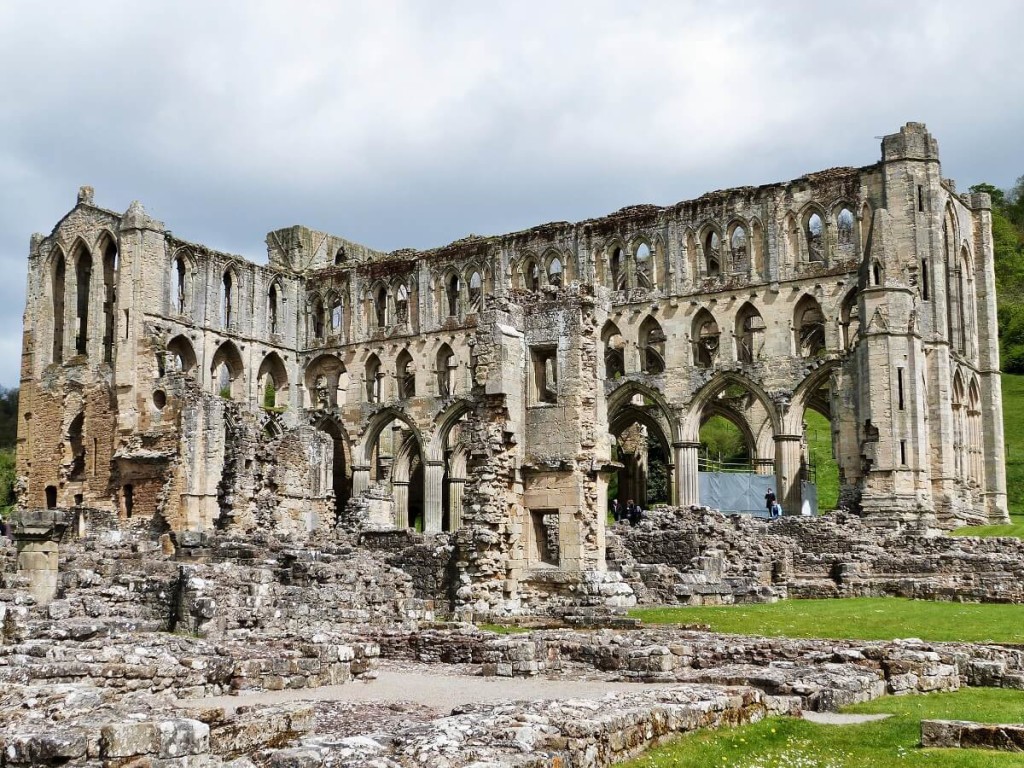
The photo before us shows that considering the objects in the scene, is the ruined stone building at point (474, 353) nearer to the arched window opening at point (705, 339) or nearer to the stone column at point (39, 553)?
the arched window opening at point (705, 339)

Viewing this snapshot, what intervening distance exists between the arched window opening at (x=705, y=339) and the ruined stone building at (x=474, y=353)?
7.5 inches

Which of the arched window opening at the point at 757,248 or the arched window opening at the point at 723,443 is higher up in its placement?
the arched window opening at the point at 757,248

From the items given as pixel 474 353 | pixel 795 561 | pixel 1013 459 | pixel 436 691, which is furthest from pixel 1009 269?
pixel 436 691

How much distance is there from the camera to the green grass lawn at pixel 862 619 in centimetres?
1919

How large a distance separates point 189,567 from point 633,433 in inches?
1254

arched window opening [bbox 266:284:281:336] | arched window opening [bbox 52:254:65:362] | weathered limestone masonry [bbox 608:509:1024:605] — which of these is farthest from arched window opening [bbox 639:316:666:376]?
arched window opening [bbox 52:254:65:362]

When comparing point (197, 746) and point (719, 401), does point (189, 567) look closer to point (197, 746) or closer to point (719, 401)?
point (197, 746)

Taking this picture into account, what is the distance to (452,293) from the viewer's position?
5094 cm

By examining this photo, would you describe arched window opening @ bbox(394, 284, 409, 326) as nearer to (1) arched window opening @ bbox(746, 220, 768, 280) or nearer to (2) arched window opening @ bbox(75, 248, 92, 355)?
(2) arched window opening @ bbox(75, 248, 92, 355)

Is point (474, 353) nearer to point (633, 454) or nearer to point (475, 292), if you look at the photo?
point (475, 292)

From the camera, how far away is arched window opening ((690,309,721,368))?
44969 mm

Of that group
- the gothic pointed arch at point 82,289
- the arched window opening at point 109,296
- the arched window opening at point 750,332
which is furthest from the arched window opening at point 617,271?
the gothic pointed arch at point 82,289

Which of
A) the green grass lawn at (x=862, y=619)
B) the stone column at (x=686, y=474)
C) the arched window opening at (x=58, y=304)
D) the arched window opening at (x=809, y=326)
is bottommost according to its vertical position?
the green grass lawn at (x=862, y=619)

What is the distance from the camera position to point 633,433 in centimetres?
5100
